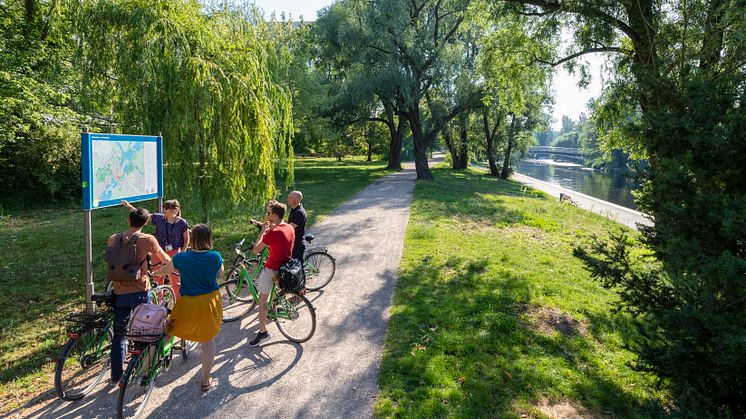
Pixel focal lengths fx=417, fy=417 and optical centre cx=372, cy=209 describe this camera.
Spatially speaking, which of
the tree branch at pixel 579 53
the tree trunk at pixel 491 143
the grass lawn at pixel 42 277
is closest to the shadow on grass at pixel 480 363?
the grass lawn at pixel 42 277

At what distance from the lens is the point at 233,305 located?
6.68m

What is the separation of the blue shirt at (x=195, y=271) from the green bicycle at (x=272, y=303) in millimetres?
1485

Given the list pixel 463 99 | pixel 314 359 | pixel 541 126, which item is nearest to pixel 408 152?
pixel 541 126

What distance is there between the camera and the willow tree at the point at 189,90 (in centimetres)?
748

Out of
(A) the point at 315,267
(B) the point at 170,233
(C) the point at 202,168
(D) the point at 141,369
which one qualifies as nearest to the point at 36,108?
(C) the point at 202,168

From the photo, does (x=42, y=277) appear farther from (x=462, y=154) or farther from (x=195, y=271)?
(x=462, y=154)

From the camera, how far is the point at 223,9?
935 cm

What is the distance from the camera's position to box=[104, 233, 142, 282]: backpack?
433cm

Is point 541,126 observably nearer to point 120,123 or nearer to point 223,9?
point 223,9

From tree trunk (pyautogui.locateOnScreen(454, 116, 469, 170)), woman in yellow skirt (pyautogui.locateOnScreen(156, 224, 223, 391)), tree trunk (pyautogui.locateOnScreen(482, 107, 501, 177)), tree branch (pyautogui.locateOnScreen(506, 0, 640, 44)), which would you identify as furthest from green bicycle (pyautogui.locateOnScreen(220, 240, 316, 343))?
tree trunk (pyautogui.locateOnScreen(454, 116, 469, 170))

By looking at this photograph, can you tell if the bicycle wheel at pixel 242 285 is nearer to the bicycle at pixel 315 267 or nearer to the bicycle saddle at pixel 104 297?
the bicycle at pixel 315 267

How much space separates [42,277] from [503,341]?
28.4 ft

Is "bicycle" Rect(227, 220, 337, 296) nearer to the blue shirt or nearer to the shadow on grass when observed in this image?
the shadow on grass

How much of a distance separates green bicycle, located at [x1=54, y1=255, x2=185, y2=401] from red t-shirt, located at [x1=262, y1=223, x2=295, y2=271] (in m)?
1.81
